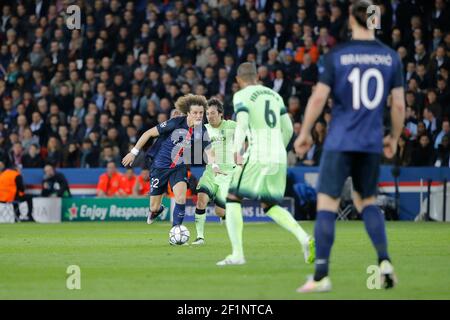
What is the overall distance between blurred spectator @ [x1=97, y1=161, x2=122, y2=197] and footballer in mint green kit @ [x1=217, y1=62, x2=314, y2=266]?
48.4 feet

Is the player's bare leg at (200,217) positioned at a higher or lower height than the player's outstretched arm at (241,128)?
lower

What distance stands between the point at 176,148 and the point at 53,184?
1048 cm

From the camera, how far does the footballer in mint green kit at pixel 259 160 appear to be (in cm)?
1210

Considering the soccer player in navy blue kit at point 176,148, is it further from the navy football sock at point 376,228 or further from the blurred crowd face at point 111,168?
the blurred crowd face at point 111,168

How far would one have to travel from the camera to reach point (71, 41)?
1222 inches

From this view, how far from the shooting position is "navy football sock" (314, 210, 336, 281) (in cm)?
959

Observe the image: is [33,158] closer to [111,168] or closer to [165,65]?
[111,168]

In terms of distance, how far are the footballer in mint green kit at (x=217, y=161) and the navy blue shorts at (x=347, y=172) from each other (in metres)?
7.26

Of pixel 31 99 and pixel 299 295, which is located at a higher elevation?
pixel 31 99

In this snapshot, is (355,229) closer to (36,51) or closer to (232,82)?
(232,82)

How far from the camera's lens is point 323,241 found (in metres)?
9.59

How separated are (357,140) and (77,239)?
31.6 feet

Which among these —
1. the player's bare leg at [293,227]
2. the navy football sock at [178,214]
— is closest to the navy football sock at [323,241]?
the player's bare leg at [293,227]
